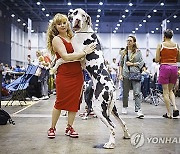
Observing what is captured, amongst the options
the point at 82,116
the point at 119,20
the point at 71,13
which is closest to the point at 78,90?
the point at 71,13

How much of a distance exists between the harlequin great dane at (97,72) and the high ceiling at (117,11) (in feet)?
59.4

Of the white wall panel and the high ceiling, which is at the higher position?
the high ceiling

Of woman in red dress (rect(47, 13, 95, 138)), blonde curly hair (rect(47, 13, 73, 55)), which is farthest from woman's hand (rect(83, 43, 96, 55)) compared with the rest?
blonde curly hair (rect(47, 13, 73, 55))

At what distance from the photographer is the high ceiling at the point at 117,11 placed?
2202 cm

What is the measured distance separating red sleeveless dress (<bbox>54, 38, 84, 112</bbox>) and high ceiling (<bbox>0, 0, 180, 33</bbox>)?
17944 mm

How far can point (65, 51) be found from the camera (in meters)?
3.91

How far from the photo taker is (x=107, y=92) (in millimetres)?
3588

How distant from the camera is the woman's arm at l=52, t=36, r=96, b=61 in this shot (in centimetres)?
365

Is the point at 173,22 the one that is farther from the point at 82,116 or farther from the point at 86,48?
the point at 86,48

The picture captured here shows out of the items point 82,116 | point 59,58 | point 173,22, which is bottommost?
point 82,116

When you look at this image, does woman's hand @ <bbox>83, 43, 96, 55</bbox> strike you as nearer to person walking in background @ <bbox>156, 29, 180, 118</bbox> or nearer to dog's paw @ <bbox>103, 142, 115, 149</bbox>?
dog's paw @ <bbox>103, 142, 115, 149</bbox>

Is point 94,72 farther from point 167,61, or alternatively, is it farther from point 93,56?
point 167,61

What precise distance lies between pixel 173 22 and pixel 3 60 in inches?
583

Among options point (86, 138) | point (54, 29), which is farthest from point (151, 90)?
point (54, 29)
